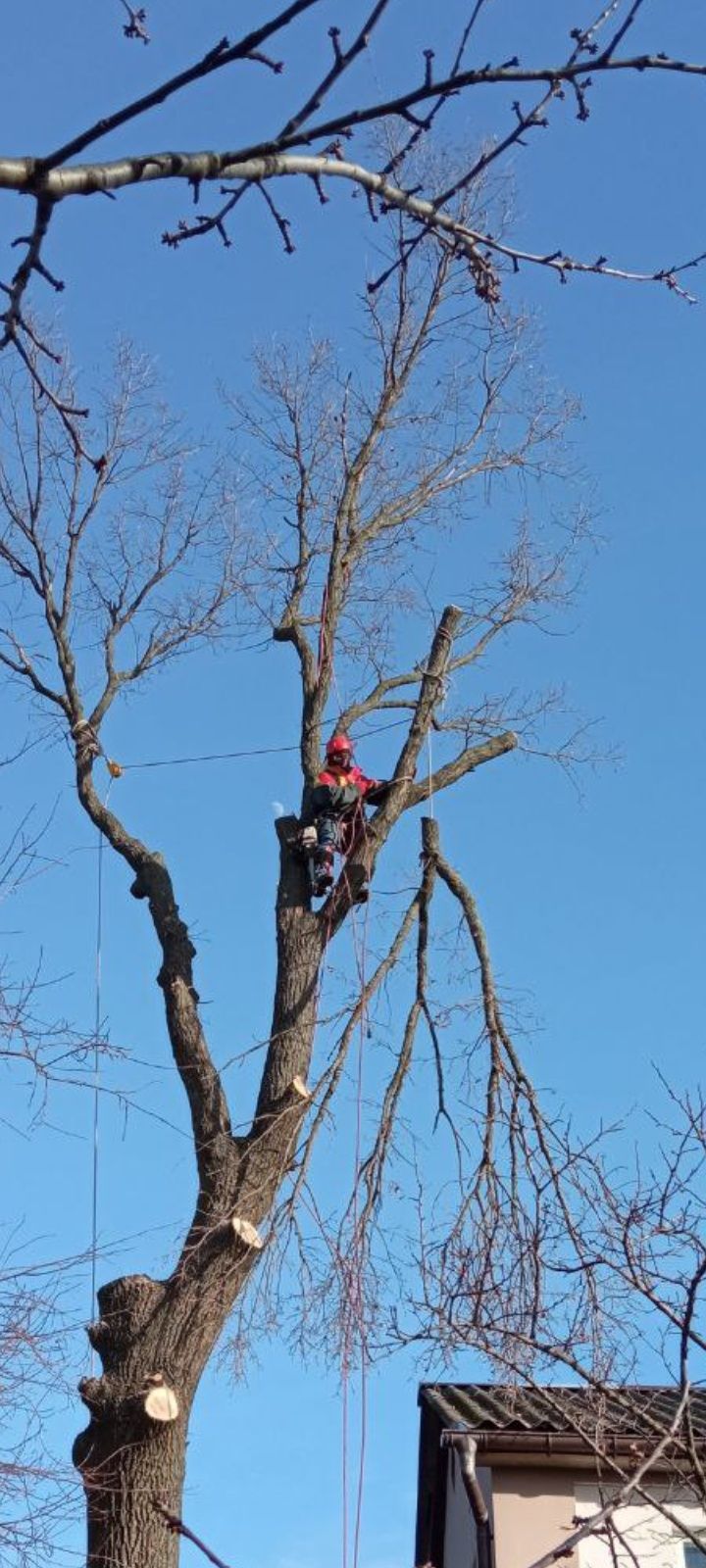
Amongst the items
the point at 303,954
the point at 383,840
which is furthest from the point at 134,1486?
the point at 383,840

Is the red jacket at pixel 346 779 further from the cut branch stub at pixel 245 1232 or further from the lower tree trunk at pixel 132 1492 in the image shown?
the lower tree trunk at pixel 132 1492

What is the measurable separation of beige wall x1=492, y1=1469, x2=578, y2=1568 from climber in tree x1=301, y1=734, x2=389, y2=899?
3268mm

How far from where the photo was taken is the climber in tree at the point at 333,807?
24.5 ft

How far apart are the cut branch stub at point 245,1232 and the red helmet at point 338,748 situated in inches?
90.5

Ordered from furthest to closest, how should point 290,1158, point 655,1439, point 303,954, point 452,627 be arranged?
point 452,627
point 303,954
point 290,1158
point 655,1439

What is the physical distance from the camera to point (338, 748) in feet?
26.3

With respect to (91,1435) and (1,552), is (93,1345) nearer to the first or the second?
(91,1435)

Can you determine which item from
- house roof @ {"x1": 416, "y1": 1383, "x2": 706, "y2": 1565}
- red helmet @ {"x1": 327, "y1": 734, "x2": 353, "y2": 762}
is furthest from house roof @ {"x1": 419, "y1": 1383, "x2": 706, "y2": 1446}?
red helmet @ {"x1": 327, "y1": 734, "x2": 353, "y2": 762}

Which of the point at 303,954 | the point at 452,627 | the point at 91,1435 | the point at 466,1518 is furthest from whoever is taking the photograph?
the point at 466,1518

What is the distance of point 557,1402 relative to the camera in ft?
18.4

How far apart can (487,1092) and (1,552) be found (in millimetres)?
3401

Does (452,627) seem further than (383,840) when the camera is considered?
Yes

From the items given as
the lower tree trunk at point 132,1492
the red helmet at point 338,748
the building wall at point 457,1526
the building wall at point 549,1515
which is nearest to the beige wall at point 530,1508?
the building wall at point 549,1515

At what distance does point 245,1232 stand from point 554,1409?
120cm
